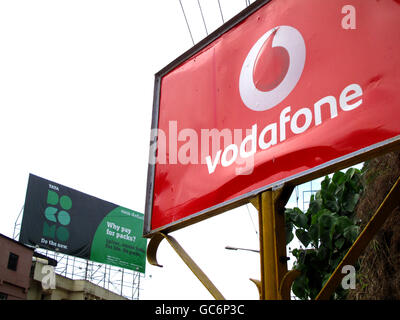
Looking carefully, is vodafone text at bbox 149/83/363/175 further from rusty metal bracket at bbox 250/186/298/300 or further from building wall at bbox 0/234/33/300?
building wall at bbox 0/234/33/300

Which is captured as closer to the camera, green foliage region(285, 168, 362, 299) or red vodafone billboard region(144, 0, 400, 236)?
red vodafone billboard region(144, 0, 400, 236)

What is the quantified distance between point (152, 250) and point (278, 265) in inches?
50.1

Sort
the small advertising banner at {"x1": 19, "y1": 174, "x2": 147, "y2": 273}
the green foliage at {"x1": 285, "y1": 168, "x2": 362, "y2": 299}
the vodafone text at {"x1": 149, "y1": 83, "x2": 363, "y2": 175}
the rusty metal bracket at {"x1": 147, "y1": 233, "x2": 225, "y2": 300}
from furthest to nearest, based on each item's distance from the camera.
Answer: the small advertising banner at {"x1": 19, "y1": 174, "x2": 147, "y2": 273}
the green foliage at {"x1": 285, "y1": 168, "x2": 362, "y2": 299}
the rusty metal bracket at {"x1": 147, "y1": 233, "x2": 225, "y2": 300}
the vodafone text at {"x1": 149, "y1": 83, "x2": 363, "y2": 175}

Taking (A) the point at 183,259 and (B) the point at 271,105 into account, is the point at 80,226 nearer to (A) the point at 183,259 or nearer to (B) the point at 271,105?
(A) the point at 183,259

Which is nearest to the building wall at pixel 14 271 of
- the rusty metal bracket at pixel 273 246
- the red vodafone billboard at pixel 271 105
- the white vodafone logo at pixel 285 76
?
the red vodafone billboard at pixel 271 105

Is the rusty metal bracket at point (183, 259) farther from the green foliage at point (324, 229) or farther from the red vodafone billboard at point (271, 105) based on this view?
the green foliage at point (324, 229)

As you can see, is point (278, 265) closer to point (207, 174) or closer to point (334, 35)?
point (207, 174)

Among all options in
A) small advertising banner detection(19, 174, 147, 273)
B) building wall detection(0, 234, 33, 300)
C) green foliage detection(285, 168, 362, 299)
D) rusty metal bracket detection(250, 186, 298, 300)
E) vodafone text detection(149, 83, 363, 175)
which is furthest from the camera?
small advertising banner detection(19, 174, 147, 273)

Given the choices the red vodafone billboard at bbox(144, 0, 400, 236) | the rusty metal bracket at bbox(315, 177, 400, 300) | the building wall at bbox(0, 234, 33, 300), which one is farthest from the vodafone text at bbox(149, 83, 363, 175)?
the building wall at bbox(0, 234, 33, 300)

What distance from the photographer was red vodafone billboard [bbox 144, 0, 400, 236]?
2.71 metres

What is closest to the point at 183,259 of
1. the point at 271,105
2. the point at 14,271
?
the point at 271,105

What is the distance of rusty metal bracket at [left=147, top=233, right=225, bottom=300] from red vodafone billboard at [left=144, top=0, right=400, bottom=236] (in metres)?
0.09

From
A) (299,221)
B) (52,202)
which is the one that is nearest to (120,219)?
(52,202)

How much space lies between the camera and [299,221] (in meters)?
5.46
